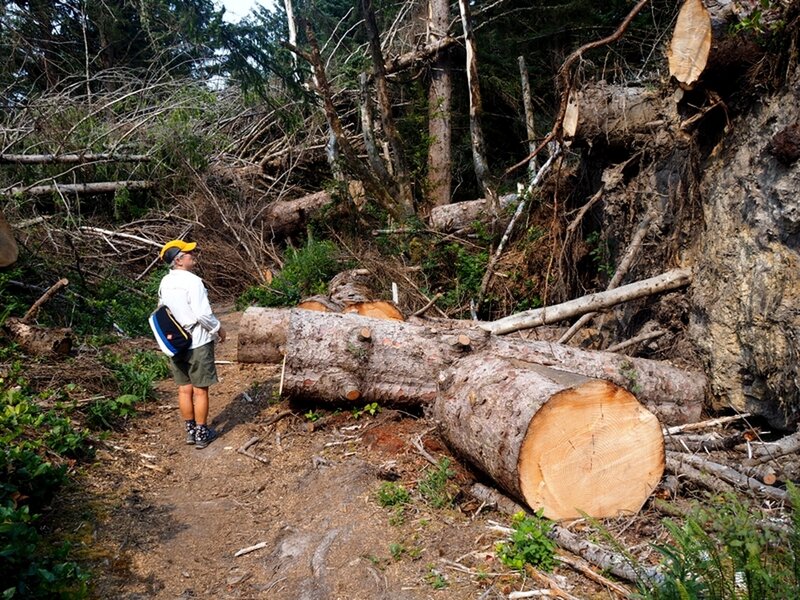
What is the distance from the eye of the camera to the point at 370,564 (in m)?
3.25

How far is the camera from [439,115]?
37.6 ft

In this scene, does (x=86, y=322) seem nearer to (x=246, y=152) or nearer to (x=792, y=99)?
(x=246, y=152)

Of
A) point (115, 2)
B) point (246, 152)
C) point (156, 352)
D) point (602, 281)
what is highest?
point (115, 2)

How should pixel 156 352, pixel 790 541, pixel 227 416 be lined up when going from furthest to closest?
pixel 156 352 → pixel 227 416 → pixel 790 541

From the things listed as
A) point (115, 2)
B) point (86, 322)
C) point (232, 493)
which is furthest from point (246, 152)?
point (232, 493)

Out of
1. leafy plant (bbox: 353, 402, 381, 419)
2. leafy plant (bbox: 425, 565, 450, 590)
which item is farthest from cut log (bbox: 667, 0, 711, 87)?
leafy plant (bbox: 425, 565, 450, 590)

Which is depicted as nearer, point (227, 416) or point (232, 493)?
point (232, 493)

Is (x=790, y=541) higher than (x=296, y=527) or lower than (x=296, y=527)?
higher

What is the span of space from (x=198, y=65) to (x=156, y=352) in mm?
9370

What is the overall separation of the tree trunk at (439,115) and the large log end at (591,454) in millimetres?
8531

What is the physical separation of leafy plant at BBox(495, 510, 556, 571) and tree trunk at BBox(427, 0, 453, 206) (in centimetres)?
892

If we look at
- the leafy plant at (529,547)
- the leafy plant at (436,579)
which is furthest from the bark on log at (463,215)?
the leafy plant at (436,579)

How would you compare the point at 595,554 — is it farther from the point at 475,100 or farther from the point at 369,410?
the point at 475,100

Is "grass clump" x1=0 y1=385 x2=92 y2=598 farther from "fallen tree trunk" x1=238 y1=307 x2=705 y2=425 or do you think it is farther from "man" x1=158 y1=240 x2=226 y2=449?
"fallen tree trunk" x1=238 y1=307 x2=705 y2=425
